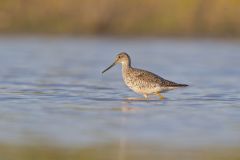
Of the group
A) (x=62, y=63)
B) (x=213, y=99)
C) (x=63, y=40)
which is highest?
(x=63, y=40)

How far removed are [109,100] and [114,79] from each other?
4880mm

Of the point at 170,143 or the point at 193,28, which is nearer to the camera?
the point at 170,143

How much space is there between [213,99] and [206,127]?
3.44 meters

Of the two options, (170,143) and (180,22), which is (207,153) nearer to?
(170,143)

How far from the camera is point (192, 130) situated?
10.7 m

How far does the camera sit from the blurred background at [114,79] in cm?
966

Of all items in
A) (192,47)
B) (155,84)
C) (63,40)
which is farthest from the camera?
(63,40)

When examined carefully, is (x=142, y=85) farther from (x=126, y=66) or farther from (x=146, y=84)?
(x=126, y=66)

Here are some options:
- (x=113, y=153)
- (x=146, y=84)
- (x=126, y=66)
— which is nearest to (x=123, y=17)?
(x=126, y=66)

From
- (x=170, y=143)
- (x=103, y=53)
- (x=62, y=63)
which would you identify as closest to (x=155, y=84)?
(x=170, y=143)

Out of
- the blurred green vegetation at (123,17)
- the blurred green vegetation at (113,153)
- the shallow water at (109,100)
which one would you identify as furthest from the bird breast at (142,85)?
A: the blurred green vegetation at (123,17)

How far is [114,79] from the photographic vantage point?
18781mm

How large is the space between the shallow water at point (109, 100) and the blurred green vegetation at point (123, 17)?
4.00 meters

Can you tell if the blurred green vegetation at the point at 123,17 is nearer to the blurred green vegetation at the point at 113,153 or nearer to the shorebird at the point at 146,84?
the shorebird at the point at 146,84
